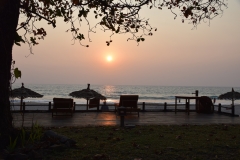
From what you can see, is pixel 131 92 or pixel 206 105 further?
pixel 131 92

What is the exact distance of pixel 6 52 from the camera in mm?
6219

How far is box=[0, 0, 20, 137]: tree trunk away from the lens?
20.4ft

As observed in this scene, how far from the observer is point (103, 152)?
5758 millimetres

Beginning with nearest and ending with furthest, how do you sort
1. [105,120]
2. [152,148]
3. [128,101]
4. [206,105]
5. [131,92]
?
[152,148], [105,120], [128,101], [206,105], [131,92]

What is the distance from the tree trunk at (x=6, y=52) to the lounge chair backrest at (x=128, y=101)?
10117 millimetres

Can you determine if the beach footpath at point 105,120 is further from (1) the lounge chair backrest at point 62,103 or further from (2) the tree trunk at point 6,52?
(2) the tree trunk at point 6,52

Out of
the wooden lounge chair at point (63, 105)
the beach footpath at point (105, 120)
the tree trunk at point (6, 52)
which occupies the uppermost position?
the tree trunk at point (6, 52)

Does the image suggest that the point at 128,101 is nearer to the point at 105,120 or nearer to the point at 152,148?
the point at 105,120

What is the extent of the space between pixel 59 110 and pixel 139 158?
10.3 metres

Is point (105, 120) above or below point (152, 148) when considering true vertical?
below

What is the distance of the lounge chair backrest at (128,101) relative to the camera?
53.1 feet

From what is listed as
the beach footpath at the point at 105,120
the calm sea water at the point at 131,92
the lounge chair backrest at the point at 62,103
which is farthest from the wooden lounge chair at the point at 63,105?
the calm sea water at the point at 131,92

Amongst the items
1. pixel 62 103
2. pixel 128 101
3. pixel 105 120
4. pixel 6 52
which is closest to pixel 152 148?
pixel 6 52

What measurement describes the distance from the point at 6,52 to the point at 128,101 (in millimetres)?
10652
